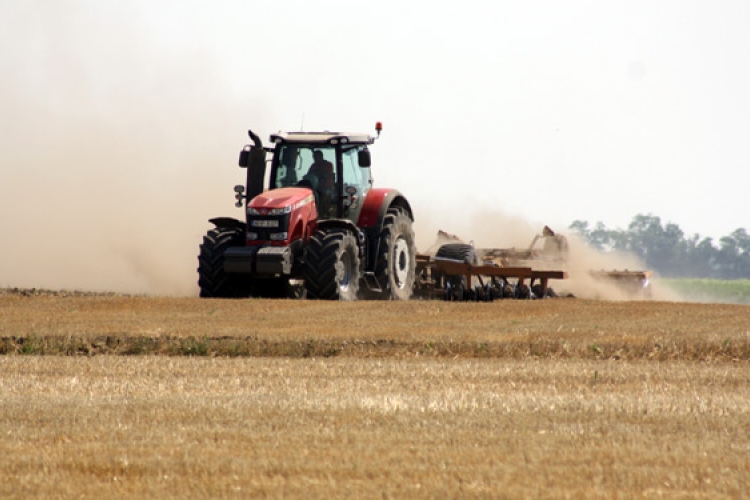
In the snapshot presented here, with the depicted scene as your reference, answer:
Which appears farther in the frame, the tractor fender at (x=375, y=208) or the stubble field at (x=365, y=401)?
the tractor fender at (x=375, y=208)

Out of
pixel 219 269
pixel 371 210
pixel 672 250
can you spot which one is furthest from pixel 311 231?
pixel 672 250

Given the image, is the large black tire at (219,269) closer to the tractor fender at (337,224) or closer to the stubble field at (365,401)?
the stubble field at (365,401)

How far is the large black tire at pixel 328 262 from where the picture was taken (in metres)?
19.7

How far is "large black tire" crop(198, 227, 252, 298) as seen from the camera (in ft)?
66.0

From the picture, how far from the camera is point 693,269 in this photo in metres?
142

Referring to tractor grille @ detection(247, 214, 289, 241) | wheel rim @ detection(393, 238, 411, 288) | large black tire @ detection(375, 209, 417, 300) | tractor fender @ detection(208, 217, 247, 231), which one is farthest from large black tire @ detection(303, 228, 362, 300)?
wheel rim @ detection(393, 238, 411, 288)

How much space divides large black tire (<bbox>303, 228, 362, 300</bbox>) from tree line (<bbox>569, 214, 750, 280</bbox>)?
390ft

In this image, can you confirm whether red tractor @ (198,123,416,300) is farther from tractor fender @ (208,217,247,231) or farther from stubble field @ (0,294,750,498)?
stubble field @ (0,294,750,498)

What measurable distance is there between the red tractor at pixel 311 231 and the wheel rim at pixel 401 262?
0.06ft

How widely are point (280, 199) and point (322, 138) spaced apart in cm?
166

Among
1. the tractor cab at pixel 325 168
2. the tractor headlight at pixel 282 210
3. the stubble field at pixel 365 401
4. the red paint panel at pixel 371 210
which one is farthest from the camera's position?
the red paint panel at pixel 371 210

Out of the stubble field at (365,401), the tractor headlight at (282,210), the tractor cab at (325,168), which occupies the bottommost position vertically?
the stubble field at (365,401)

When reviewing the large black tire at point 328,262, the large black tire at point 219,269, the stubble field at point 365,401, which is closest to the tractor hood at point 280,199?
the large black tire at point 328,262

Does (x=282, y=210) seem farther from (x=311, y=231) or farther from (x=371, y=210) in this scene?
(x=371, y=210)
